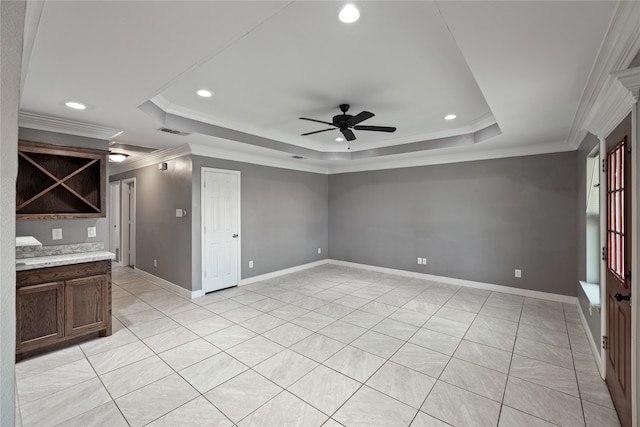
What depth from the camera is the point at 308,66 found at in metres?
2.54

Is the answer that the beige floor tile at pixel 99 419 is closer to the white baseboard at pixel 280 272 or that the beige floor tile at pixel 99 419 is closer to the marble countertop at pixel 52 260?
the marble countertop at pixel 52 260

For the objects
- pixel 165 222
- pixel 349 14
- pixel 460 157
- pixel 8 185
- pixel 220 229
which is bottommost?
pixel 220 229

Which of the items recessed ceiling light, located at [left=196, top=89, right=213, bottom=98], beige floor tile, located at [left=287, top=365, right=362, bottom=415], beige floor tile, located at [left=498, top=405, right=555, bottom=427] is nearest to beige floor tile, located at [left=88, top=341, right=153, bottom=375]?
beige floor tile, located at [left=287, top=365, right=362, bottom=415]

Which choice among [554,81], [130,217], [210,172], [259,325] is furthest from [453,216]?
[130,217]

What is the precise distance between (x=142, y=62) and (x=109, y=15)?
0.50 m

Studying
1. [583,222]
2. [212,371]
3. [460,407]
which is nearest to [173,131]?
[212,371]

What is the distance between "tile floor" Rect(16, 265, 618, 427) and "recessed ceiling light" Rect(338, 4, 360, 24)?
8.87 feet

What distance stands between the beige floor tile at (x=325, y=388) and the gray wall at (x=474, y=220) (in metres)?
3.75

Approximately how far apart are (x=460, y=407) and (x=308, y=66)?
3.01 metres

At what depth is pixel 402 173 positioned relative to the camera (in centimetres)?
594

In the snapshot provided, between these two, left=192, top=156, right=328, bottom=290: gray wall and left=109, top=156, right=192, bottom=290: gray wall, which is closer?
left=109, top=156, right=192, bottom=290: gray wall

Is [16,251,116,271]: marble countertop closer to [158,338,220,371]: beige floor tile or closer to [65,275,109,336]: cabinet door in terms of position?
[65,275,109,336]: cabinet door

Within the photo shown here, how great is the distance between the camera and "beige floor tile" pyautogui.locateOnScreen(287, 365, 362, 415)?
2125 millimetres

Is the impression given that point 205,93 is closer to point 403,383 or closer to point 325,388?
point 325,388
